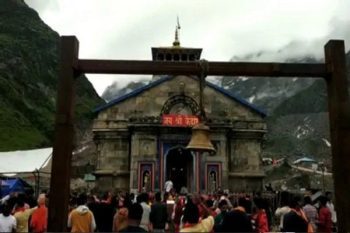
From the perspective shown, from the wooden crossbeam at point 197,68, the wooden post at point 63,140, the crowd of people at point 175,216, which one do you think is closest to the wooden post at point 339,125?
the wooden crossbeam at point 197,68

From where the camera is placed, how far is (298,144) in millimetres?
78562

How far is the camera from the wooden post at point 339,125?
296 inches

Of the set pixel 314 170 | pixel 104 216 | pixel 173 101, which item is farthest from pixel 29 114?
pixel 104 216

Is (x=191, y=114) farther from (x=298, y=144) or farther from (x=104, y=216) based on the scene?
(x=298, y=144)

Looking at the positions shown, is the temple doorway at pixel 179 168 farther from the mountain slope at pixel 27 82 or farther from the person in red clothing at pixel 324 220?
the mountain slope at pixel 27 82

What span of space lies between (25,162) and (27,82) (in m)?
74.1

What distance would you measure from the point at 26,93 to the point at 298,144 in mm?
54256

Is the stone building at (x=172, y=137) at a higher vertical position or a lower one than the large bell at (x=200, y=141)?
higher

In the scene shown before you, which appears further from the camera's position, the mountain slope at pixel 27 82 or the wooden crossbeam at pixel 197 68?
the mountain slope at pixel 27 82

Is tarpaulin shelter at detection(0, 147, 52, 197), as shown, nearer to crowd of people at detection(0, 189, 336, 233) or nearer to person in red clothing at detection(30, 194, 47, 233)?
crowd of people at detection(0, 189, 336, 233)

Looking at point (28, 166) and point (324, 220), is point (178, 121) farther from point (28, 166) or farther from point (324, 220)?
point (324, 220)

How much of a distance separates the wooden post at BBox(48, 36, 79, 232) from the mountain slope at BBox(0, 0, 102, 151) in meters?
60.9

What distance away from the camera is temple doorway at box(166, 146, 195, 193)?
101ft

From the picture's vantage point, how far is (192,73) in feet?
26.8
